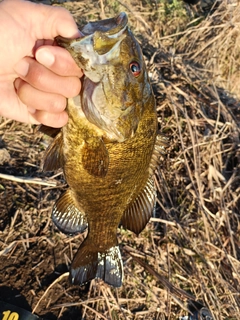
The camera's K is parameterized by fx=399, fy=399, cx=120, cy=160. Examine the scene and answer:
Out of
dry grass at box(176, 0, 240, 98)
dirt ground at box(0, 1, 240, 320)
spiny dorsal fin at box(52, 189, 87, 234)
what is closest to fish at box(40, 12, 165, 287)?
spiny dorsal fin at box(52, 189, 87, 234)

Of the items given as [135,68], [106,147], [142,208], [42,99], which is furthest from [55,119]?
[142,208]

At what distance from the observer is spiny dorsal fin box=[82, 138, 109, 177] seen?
A: 58.2 inches

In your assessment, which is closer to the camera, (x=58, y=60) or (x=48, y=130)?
(x=58, y=60)

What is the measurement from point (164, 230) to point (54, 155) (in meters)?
1.64

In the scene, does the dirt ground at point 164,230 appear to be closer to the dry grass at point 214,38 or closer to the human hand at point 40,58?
the dry grass at point 214,38

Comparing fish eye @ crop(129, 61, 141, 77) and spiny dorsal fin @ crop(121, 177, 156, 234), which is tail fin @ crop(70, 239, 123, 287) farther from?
fish eye @ crop(129, 61, 141, 77)

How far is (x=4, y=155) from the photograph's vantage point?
112 inches

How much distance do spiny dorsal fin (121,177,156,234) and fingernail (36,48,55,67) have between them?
2.27 feet

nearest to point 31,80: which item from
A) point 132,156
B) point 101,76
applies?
point 101,76

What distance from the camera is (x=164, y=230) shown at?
3016mm

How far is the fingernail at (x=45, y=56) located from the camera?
1.41 meters

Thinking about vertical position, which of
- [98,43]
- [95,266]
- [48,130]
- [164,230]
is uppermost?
[98,43]

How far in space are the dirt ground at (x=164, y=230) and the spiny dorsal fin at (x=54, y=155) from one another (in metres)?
1.12

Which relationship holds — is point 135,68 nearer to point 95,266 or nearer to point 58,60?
point 58,60
